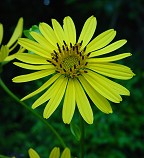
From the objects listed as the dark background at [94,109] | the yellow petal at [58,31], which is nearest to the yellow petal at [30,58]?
the yellow petal at [58,31]

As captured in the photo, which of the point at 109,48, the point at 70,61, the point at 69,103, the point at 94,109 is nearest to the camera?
the point at 69,103

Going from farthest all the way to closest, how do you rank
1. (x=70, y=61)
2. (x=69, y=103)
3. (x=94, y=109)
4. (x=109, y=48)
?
(x=94, y=109)
(x=70, y=61)
(x=109, y=48)
(x=69, y=103)

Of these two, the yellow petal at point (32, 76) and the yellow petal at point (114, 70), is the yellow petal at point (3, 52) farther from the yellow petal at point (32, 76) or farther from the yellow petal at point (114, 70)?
the yellow petal at point (114, 70)

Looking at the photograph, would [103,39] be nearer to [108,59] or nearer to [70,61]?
[108,59]

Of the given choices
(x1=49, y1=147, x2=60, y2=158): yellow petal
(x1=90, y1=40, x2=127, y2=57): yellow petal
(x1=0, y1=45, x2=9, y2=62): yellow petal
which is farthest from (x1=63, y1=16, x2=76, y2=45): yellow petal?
(x1=49, y1=147, x2=60, y2=158): yellow petal

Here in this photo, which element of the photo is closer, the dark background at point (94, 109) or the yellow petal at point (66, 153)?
the yellow petal at point (66, 153)

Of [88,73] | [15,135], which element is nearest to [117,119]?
[15,135]

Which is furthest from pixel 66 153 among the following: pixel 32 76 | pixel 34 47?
pixel 34 47
